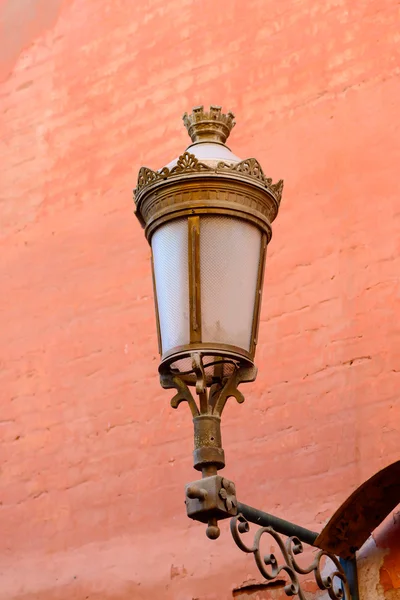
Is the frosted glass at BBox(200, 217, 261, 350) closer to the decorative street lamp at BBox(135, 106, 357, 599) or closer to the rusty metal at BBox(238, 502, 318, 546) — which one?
the decorative street lamp at BBox(135, 106, 357, 599)

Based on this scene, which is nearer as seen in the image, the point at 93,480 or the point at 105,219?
the point at 93,480

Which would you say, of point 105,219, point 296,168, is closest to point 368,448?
point 296,168

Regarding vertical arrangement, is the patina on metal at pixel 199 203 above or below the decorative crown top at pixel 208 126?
below

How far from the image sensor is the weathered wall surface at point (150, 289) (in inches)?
166

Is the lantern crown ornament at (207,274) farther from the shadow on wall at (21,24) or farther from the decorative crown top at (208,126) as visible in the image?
the shadow on wall at (21,24)

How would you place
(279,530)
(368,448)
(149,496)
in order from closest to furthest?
(279,530) < (368,448) < (149,496)

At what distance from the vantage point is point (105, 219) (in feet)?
16.6

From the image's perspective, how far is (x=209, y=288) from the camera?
10.2 ft

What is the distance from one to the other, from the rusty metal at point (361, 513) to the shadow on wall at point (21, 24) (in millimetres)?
2843

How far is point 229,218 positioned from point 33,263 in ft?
6.98

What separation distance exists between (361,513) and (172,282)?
38.4 inches

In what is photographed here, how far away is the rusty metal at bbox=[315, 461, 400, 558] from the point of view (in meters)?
3.60

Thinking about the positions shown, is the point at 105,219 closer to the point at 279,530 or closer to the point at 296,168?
the point at 296,168

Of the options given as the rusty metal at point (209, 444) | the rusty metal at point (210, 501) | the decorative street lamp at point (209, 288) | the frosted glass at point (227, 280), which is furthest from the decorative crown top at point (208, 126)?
the rusty metal at point (210, 501)
